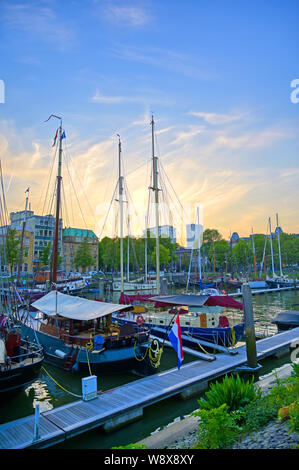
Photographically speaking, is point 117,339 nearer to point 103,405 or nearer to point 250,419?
point 103,405

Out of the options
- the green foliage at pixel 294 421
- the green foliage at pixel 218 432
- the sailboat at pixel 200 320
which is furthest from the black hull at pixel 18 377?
the green foliage at pixel 294 421

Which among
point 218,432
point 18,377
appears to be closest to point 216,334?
point 18,377

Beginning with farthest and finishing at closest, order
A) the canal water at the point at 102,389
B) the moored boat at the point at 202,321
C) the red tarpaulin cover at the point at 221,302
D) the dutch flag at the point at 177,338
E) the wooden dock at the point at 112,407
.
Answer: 1. the moored boat at the point at 202,321
2. the red tarpaulin cover at the point at 221,302
3. the dutch flag at the point at 177,338
4. the canal water at the point at 102,389
5. the wooden dock at the point at 112,407

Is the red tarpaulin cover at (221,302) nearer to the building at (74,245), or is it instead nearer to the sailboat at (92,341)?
the sailboat at (92,341)

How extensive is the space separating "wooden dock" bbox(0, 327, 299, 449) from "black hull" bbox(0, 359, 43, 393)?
80.3 inches

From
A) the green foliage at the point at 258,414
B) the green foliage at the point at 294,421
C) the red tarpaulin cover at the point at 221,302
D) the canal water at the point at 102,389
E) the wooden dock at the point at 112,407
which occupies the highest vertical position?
the red tarpaulin cover at the point at 221,302

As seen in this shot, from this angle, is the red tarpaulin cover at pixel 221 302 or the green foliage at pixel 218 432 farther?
the red tarpaulin cover at pixel 221 302

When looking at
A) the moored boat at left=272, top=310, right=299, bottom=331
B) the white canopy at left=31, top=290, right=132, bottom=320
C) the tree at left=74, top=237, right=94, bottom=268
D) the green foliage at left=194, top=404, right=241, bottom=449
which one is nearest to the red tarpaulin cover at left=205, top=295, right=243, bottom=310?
the white canopy at left=31, top=290, right=132, bottom=320

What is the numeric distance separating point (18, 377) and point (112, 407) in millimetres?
4060

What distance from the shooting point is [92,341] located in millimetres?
15586

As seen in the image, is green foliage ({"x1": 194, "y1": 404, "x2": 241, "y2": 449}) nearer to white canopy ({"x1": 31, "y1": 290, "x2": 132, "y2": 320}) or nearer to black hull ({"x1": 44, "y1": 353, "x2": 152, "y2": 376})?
white canopy ({"x1": 31, "y1": 290, "x2": 132, "y2": 320})

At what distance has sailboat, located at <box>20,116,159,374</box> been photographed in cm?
1522

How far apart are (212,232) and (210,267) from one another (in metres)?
15.2

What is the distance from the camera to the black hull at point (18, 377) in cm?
1134
